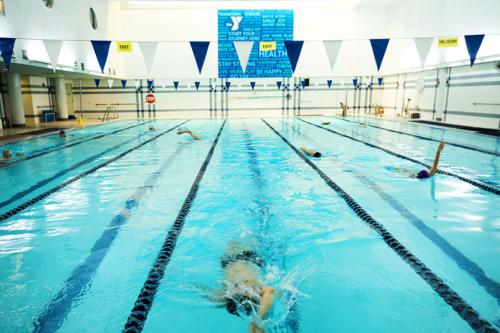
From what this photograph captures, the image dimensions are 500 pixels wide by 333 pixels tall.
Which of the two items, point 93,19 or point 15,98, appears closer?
point 15,98

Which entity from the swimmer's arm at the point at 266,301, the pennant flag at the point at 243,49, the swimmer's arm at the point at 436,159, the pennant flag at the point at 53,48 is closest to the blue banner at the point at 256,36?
the pennant flag at the point at 243,49

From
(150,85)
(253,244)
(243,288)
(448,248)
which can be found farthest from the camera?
(150,85)

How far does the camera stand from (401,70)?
15531mm

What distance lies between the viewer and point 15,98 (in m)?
10.9

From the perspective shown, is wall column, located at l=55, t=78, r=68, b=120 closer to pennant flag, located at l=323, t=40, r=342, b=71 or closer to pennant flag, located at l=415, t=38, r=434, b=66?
pennant flag, located at l=323, t=40, r=342, b=71

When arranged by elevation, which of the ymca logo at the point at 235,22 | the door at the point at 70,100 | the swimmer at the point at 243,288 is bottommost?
the swimmer at the point at 243,288

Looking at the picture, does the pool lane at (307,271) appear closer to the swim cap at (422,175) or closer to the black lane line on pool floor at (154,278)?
the black lane line on pool floor at (154,278)

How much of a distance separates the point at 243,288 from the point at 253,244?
633 mm

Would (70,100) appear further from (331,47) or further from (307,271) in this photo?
(307,271)

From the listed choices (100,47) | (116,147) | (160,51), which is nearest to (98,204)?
(116,147)

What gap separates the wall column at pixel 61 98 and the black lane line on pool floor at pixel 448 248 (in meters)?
13.7

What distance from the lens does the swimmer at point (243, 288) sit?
183cm

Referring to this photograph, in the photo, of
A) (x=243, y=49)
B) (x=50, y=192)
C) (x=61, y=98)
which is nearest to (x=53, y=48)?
(x=243, y=49)

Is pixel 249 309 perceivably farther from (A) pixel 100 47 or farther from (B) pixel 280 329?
(A) pixel 100 47
